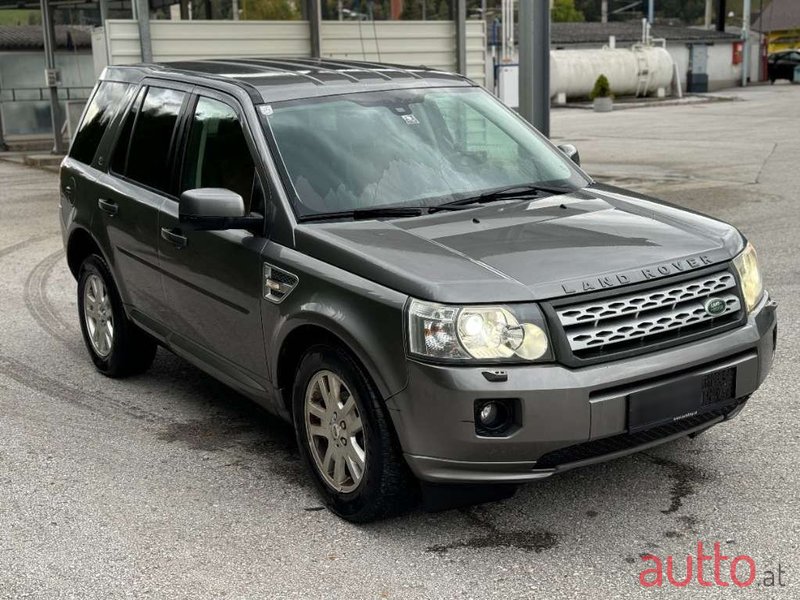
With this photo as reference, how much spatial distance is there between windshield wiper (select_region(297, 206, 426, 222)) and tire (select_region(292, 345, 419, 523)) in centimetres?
61

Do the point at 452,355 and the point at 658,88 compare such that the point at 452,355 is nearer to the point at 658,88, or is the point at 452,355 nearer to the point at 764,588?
the point at 764,588

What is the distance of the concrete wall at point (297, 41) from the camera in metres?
14.9

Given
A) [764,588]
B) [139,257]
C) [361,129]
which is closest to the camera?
[764,588]

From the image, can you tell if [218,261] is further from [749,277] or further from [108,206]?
[749,277]

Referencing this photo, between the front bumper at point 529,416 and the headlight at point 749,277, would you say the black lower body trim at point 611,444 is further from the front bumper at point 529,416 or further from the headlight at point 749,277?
the headlight at point 749,277

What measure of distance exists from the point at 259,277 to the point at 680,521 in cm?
194

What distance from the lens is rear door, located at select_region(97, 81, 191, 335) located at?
533cm

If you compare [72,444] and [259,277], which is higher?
[259,277]

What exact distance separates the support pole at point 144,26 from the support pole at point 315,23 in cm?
252

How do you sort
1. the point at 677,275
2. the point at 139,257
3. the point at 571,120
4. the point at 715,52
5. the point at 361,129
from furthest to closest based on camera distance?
the point at 715,52
the point at 571,120
the point at 139,257
the point at 361,129
the point at 677,275

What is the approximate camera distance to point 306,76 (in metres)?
5.13

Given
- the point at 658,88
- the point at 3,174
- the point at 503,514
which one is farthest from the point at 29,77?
the point at 658,88

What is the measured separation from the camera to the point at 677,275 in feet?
12.7

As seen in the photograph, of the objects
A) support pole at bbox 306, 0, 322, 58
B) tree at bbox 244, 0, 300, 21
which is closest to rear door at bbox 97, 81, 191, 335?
tree at bbox 244, 0, 300, 21
